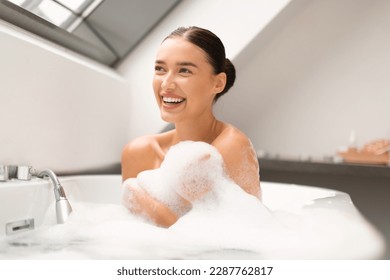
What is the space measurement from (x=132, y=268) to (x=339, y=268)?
0.34 m

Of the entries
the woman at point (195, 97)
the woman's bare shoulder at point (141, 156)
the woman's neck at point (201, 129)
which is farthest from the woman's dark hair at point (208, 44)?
the woman's bare shoulder at point (141, 156)

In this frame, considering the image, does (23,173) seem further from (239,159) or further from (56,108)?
(239,159)

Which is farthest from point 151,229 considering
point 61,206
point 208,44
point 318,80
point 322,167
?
point 318,80

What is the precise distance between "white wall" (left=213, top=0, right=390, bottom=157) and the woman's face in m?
0.62

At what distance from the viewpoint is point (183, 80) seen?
2.93 feet

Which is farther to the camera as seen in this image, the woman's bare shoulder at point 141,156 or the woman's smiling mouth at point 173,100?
the woman's bare shoulder at point 141,156

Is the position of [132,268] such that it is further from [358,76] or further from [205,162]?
[358,76]

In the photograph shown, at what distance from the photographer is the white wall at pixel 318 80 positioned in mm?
1582

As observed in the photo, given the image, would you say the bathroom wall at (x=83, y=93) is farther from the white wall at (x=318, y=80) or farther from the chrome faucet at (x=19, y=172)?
the white wall at (x=318, y=80)

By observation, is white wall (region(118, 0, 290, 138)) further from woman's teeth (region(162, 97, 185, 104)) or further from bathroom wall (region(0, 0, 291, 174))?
woman's teeth (region(162, 97, 185, 104))

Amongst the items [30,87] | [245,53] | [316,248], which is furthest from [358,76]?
[30,87]

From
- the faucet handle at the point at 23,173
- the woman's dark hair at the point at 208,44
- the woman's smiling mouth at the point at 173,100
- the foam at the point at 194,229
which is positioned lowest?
the foam at the point at 194,229

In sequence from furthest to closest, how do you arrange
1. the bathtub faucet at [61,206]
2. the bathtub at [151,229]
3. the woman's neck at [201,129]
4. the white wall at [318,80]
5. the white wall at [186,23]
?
the white wall at [318,80], the white wall at [186,23], the woman's neck at [201,129], the bathtub faucet at [61,206], the bathtub at [151,229]

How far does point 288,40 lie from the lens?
1.67 m
